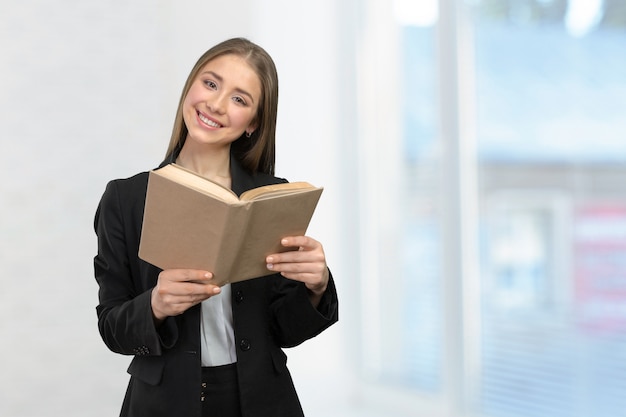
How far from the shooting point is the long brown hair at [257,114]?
1699 millimetres

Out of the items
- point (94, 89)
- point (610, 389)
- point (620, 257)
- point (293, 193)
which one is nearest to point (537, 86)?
point (620, 257)

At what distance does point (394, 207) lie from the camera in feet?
12.8

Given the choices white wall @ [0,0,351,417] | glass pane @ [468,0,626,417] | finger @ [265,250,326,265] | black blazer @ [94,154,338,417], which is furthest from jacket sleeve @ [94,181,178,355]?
white wall @ [0,0,351,417]

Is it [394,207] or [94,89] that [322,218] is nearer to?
[394,207]

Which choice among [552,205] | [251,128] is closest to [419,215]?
[552,205]

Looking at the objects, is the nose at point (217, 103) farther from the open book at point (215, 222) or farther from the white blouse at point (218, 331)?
the white blouse at point (218, 331)

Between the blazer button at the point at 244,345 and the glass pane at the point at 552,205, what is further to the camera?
the glass pane at the point at 552,205

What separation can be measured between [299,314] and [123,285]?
1.21ft

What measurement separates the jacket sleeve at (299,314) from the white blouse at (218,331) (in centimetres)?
11

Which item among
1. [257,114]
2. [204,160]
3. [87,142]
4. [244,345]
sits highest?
[87,142]

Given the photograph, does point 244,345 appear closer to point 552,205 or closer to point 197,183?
point 197,183

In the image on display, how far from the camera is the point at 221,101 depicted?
1.63m

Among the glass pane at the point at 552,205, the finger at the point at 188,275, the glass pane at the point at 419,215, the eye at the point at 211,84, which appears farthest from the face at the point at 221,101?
the glass pane at the point at 419,215

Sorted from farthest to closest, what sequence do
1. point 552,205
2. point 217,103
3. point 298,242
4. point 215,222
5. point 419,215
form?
point 419,215 → point 552,205 → point 217,103 → point 298,242 → point 215,222
